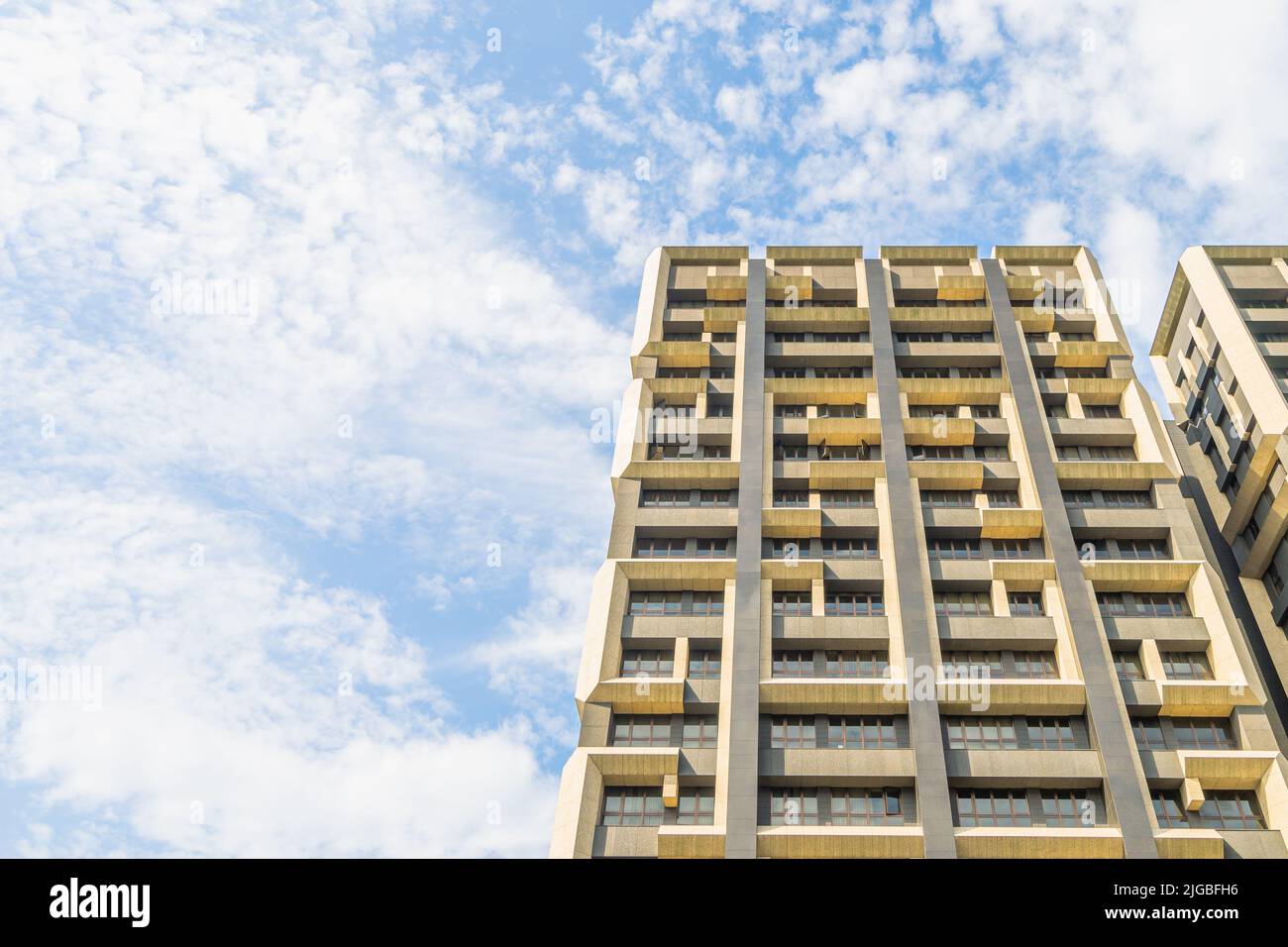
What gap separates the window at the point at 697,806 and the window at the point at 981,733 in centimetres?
985

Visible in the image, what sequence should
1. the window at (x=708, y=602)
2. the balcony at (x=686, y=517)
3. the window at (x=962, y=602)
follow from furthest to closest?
1. the balcony at (x=686, y=517)
2. the window at (x=962, y=602)
3. the window at (x=708, y=602)

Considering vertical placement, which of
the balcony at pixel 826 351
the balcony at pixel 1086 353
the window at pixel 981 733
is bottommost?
the window at pixel 981 733

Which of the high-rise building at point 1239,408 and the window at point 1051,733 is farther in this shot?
the high-rise building at point 1239,408

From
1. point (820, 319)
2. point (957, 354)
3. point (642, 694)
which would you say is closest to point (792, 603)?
point (642, 694)

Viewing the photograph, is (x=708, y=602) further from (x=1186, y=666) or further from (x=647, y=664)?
(x=1186, y=666)

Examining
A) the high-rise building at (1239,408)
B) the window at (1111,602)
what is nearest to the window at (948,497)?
the window at (1111,602)

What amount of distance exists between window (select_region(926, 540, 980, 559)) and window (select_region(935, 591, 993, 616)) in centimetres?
217

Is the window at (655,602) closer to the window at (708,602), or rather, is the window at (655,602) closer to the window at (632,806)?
the window at (708,602)

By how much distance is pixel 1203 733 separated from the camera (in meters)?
39.7

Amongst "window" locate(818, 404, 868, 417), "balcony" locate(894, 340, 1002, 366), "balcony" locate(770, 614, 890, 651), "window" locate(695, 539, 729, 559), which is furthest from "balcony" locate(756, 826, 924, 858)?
"balcony" locate(894, 340, 1002, 366)

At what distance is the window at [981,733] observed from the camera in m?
39.4

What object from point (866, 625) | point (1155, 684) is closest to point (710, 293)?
point (866, 625)

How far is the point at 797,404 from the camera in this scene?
55688 millimetres
